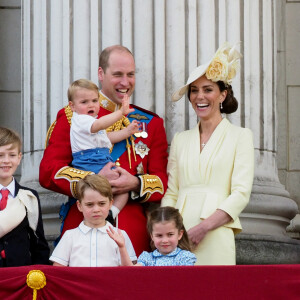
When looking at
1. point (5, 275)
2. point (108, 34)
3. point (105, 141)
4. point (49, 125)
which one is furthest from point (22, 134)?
point (5, 275)

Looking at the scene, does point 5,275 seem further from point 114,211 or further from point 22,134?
point 22,134

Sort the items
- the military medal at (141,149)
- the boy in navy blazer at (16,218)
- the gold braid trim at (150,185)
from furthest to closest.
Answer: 1. the military medal at (141,149)
2. the gold braid trim at (150,185)
3. the boy in navy blazer at (16,218)

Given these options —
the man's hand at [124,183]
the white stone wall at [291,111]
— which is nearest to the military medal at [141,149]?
the man's hand at [124,183]

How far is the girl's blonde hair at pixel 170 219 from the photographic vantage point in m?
6.53

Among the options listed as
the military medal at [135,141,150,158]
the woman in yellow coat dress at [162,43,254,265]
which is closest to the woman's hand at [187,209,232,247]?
the woman in yellow coat dress at [162,43,254,265]

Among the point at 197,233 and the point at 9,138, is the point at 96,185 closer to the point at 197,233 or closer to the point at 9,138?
the point at 9,138

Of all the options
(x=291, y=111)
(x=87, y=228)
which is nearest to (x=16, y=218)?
(x=87, y=228)

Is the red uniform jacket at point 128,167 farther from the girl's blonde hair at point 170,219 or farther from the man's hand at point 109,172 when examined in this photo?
the girl's blonde hair at point 170,219

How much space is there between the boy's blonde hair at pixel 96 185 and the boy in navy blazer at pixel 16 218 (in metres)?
0.30

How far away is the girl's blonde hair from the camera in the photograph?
6.53 metres

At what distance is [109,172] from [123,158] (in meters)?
0.34

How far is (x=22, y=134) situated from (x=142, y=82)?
40.8 inches

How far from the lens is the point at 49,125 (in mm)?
8008

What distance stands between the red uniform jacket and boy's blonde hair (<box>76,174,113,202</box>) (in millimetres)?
306
